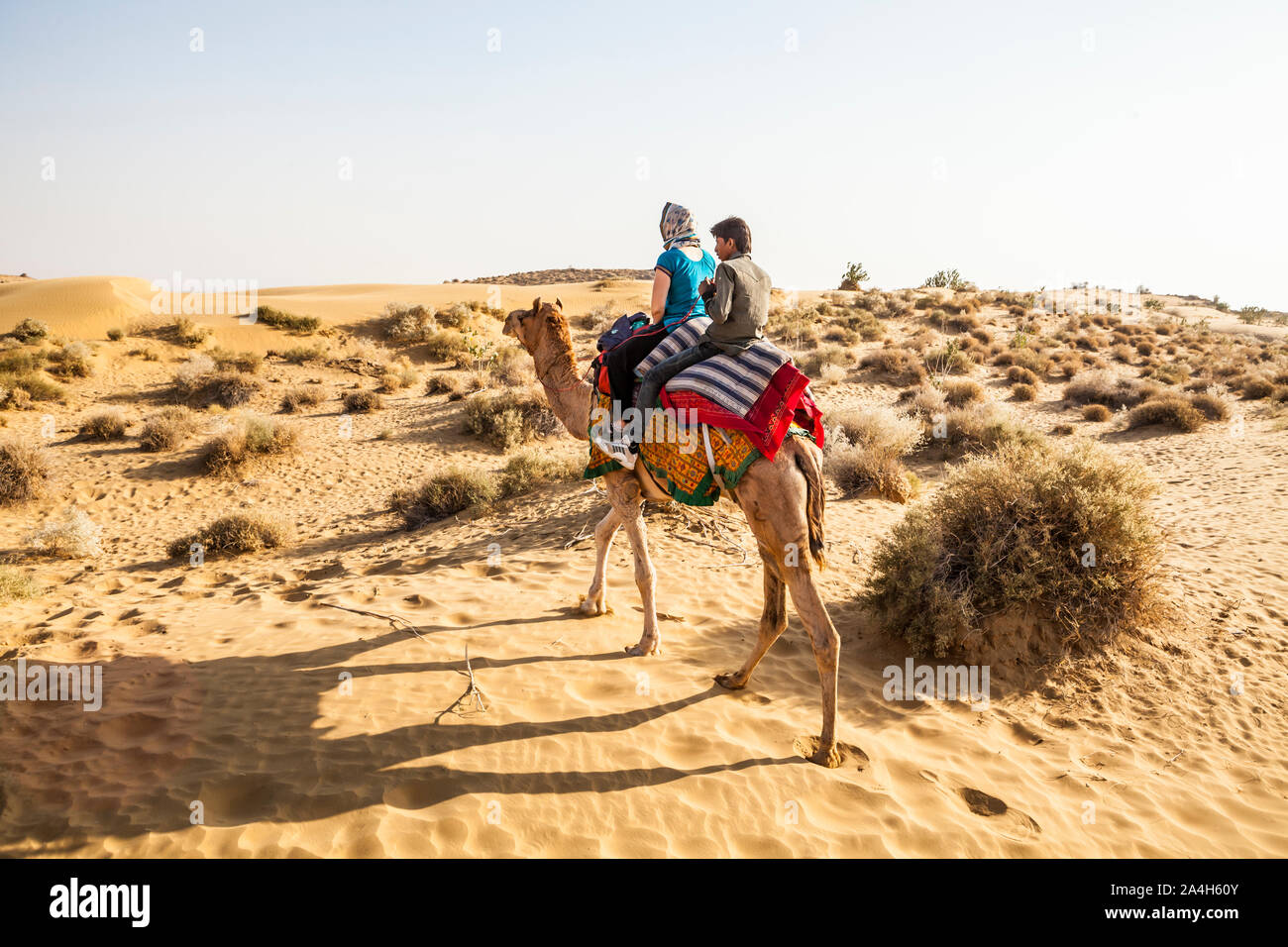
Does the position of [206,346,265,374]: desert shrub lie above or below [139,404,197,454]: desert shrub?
above

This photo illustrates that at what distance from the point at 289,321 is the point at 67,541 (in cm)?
1637

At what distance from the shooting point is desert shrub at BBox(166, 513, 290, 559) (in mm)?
10367

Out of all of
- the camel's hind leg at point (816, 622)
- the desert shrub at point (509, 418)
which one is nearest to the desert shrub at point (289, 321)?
the desert shrub at point (509, 418)

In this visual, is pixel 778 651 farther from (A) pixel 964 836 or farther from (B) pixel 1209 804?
(B) pixel 1209 804

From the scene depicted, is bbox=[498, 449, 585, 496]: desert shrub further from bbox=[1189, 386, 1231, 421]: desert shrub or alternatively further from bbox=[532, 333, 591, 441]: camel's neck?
bbox=[1189, 386, 1231, 421]: desert shrub

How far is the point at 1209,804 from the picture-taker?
180 inches

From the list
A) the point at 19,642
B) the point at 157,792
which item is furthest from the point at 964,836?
the point at 19,642

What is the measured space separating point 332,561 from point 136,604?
2.41 metres

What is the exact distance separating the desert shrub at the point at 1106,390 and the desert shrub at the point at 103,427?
2576cm

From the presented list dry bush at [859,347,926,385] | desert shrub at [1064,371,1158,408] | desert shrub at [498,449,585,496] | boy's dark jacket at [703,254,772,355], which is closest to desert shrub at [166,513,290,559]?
desert shrub at [498,449,585,496]

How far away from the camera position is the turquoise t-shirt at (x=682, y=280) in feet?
17.0

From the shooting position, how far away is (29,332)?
21359 mm

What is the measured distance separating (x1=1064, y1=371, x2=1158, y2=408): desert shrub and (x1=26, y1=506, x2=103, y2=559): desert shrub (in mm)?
24261

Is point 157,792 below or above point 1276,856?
above
